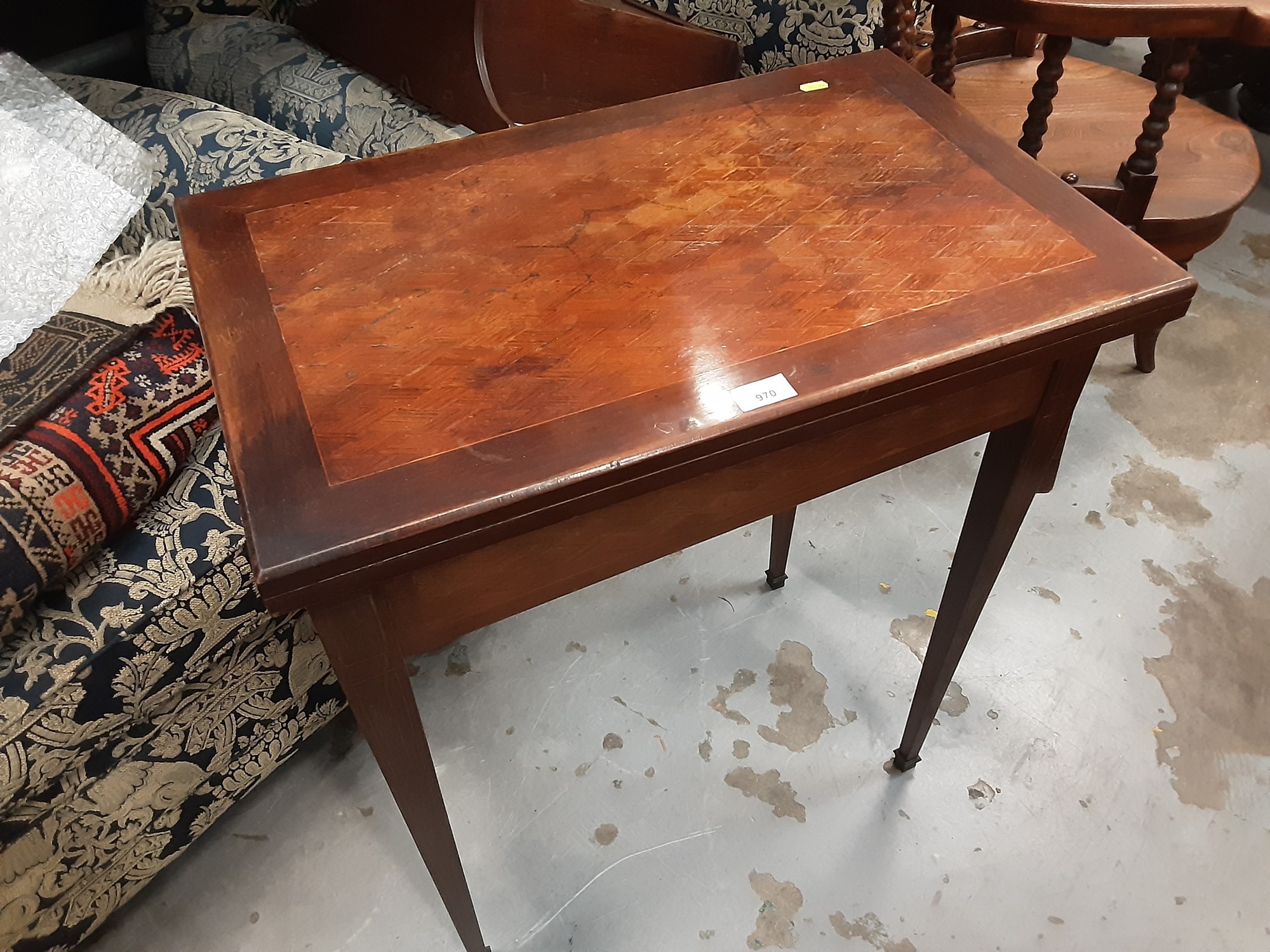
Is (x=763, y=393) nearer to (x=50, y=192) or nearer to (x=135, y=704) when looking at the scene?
(x=135, y=704)

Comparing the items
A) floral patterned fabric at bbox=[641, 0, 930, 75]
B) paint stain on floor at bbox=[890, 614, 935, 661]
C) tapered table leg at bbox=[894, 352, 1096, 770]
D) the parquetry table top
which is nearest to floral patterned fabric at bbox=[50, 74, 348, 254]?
the parquetry table top

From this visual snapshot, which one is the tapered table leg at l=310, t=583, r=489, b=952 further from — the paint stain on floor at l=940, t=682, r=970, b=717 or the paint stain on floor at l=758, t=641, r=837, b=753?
the paint stain on floor at l=940, t=682, r=970, b=717

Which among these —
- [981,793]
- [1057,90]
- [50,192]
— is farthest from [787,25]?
[981,793]

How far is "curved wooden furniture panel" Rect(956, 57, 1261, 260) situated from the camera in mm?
1395

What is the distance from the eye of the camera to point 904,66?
3.17 feet

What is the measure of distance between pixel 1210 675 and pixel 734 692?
692 millimetres

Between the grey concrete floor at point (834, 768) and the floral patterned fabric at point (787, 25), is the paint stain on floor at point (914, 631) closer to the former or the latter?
the grey concrete floor at point (834, 768)

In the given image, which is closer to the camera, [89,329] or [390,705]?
[390,705]

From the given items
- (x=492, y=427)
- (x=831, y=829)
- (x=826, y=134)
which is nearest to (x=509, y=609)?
(x=492, y=427)

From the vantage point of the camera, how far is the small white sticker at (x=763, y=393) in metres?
0.61

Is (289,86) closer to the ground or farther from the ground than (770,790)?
farther from the ground

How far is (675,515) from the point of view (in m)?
0.67

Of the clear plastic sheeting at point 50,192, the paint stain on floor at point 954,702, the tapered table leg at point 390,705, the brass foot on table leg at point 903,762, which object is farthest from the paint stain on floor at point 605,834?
the clear plastic sheeting at point 50,192

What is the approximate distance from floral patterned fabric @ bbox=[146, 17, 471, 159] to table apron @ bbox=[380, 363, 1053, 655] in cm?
83
